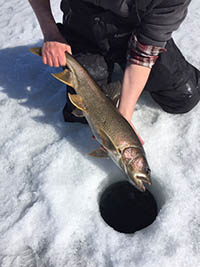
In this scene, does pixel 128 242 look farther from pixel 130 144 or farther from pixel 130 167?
pixel 130 144

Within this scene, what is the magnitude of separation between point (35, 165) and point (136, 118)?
857mm

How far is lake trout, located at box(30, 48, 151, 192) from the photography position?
4.67ft

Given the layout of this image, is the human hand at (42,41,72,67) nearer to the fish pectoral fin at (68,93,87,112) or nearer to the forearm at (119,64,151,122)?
the fish pectoral fin at (68,93,87,112)

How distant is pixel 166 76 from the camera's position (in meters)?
2.00

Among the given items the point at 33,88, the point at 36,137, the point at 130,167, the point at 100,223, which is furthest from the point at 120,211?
the point at 33,88

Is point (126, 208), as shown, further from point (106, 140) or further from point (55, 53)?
point (55, 53)

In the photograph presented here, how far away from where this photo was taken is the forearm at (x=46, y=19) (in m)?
2.02

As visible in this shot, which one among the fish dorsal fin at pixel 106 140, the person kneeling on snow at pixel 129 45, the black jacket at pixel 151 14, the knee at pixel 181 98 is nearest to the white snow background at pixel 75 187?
the knee at pixel 181 98

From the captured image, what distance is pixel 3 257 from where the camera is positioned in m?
1.53

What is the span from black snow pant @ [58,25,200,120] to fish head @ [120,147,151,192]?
2.52 feet

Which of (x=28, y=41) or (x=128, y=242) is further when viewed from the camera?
(x=28, y=41)

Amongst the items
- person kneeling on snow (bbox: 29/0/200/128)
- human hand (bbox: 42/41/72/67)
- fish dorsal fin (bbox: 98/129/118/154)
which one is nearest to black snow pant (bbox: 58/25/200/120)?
person kneeling on snow (bbox: 29/0/200/128)

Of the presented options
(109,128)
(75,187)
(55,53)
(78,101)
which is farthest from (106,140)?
(55,53)

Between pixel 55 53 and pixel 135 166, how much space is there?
39.0 inches
